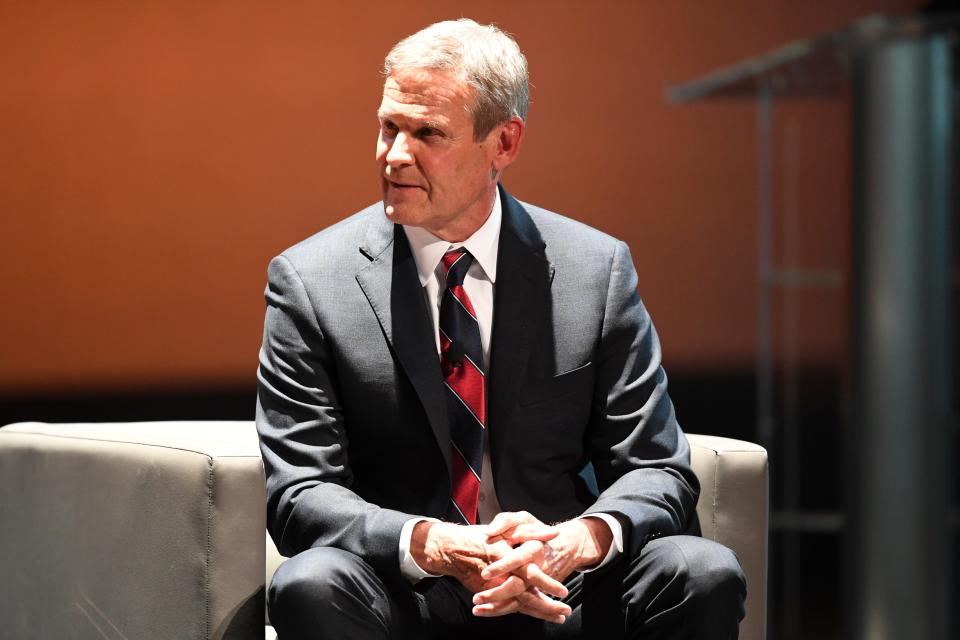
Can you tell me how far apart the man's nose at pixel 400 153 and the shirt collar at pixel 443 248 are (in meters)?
0.16

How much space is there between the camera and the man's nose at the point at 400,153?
76.2 inches

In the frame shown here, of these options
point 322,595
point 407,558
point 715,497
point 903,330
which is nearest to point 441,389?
point 407,558

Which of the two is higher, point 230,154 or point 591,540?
point 230,154

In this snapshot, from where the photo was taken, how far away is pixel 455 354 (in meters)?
2.00

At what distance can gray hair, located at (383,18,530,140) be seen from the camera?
1943 mm

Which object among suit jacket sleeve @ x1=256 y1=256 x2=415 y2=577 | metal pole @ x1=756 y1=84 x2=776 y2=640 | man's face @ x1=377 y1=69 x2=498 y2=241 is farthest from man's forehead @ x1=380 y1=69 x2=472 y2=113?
metal pole @ x1=756 y1=84 x2=776 y2=640

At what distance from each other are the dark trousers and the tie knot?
18.6 inches

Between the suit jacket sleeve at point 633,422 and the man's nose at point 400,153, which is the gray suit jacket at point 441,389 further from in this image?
the man's nose at point 400,153

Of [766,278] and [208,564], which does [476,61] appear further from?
[766,278]

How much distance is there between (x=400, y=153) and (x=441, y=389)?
364 millimetres

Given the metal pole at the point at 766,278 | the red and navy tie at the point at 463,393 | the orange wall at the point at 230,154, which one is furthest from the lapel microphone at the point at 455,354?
the orange wall at the point at 230,154

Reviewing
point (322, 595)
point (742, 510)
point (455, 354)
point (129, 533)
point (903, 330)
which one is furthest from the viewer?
point (903, 330)

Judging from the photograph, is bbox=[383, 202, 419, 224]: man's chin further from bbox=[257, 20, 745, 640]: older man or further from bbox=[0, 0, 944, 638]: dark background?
bbox=[0, 0, 944, 638]: dark background

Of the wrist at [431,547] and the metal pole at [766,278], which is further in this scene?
the metal pole at [766,278]
